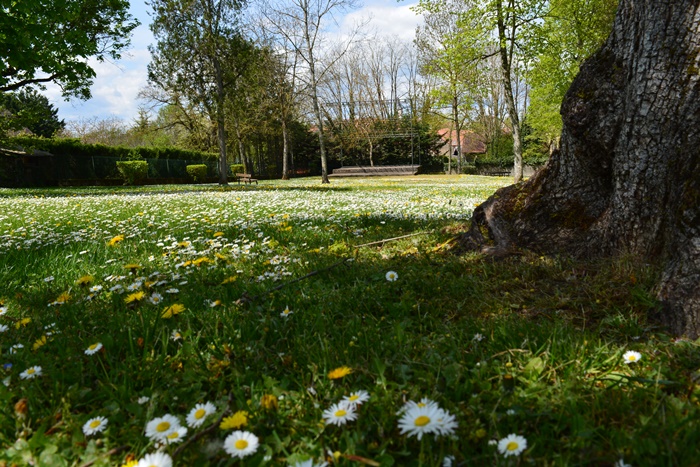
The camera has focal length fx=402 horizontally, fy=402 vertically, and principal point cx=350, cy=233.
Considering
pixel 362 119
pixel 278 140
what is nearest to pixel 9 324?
pixel 362 119

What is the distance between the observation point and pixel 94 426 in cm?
133

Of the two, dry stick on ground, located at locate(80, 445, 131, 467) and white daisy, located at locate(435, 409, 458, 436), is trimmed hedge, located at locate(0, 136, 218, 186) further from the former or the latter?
white daisy, located at locate(435, 409, 458, 436)

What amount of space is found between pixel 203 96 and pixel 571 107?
22292 millimetres

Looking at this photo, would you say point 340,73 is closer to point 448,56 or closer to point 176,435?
point 448,56

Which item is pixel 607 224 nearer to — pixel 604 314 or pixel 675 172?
pixel 675 172

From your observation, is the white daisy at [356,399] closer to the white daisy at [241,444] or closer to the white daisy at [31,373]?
the white daisy at [241,444]

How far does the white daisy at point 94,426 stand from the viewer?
1.31m

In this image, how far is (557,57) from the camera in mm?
17969

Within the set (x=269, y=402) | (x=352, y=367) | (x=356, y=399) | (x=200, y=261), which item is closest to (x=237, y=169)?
(x=200, y=261)

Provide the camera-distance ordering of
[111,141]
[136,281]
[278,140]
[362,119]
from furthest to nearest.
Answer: [111,141] → [278,140] → [362,119] → [136,281]

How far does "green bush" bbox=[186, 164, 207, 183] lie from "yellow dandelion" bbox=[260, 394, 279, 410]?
30899 mm

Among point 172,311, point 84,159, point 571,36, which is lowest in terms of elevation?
point 172,311

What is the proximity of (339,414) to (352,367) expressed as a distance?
353 millimetres

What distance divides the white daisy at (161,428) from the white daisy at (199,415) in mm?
38
